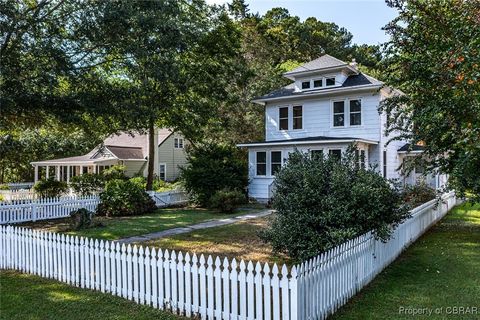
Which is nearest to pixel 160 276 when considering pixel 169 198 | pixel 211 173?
pixel 211 173

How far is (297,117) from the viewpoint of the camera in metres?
21.1

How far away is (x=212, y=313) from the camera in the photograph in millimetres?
4820

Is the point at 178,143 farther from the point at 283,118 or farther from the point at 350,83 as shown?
the point at 350,83

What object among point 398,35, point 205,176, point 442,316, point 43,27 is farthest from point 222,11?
point 442,316

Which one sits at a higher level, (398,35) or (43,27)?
(43,27)

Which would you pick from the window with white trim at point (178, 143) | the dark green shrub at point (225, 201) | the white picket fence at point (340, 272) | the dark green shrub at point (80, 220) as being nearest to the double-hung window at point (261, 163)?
the dark green shrub at point (225, 201)

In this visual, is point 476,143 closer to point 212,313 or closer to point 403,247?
point 403,247

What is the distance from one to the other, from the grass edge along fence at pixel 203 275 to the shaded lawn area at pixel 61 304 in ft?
0.55

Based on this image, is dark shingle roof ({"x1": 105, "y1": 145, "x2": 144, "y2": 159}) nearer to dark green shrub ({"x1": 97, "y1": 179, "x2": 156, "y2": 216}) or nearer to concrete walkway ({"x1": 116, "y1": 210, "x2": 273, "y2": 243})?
dark green shrub ({"x1": 97, "y1": 179, "x2": 156, "y2": 216})

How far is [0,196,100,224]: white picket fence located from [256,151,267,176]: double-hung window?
9.08 meters

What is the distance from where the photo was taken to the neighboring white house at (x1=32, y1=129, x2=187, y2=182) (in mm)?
30141

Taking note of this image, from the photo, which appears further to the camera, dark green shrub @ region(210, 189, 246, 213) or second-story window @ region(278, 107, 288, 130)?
second-story window @ region(278, 107, 288, 130)

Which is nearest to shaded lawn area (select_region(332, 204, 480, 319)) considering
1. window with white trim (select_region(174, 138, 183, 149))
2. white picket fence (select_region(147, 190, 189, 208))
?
white picket fence (select_region(147, 190, 189, 208))

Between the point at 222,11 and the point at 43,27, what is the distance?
11.3 meters
